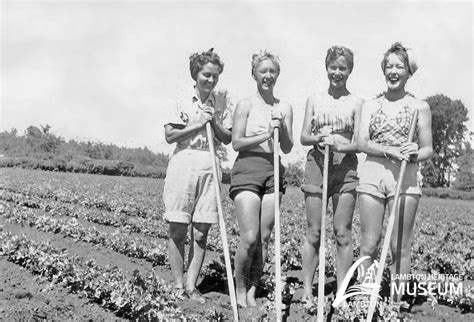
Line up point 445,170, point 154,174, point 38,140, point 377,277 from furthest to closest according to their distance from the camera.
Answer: point 445,170 < point 38,140 < point 154,174 < point 377,277

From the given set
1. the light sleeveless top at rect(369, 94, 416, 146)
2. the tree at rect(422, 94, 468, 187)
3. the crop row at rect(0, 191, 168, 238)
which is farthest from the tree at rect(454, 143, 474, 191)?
the light sleeveless top at rect(369, 94, 416, 146)

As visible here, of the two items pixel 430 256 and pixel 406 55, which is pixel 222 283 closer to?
pixel 406 55

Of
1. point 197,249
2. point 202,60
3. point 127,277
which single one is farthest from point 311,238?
point 127,277

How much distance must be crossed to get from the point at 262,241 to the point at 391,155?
4.53ft

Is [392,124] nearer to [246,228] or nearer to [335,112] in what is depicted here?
[335,112]

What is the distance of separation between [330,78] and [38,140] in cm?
5048

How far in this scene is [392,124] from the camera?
4.53 metres

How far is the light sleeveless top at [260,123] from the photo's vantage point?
4.75m

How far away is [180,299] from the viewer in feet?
15.6

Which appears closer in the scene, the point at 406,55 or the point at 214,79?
the point at 406,55

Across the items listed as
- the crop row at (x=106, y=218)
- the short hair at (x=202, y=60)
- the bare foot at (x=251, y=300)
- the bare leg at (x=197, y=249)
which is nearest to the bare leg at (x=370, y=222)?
the bare foot at (x=251, y=300)

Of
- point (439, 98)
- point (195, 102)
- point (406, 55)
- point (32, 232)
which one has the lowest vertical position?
point (32, 232)

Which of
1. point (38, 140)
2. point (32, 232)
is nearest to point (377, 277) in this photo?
point (32, 232)

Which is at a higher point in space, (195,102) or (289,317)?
(195,102)
